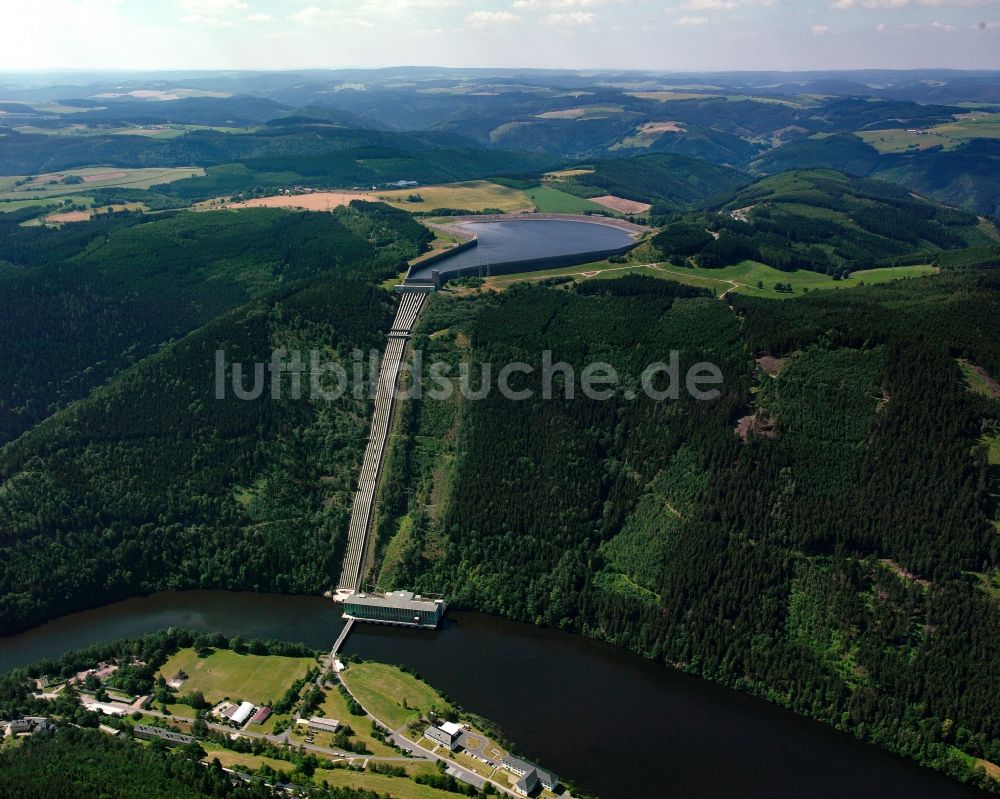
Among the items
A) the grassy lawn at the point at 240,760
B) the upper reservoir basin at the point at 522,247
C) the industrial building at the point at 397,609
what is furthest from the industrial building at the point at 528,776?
the upper reservoir basin at the point at 522,247

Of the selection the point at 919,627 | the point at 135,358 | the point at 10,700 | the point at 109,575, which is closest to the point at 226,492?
the point at 109,575

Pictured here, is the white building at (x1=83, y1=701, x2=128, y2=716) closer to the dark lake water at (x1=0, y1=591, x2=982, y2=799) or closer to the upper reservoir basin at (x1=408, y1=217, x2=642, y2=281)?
the dark lake water at (x1=0, y1=591, x2=982, y2=799)

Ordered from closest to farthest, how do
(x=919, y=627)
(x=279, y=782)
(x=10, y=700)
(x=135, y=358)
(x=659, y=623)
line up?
(x=279, y=782)
(x=10, y=700)
(x=919, y=627)
(x=659, y=623)
(x=135, y=358)

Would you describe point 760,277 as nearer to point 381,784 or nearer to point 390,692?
point 390,692

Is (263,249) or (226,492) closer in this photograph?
(226,492)

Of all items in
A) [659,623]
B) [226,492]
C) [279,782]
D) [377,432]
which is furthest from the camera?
[377,432]

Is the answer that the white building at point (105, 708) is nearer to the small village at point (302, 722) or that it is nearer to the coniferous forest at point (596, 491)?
the small village at point (302, 722)

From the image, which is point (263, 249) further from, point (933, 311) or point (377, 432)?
point (933, 311)

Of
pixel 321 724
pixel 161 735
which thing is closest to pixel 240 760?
pixel 161 735
